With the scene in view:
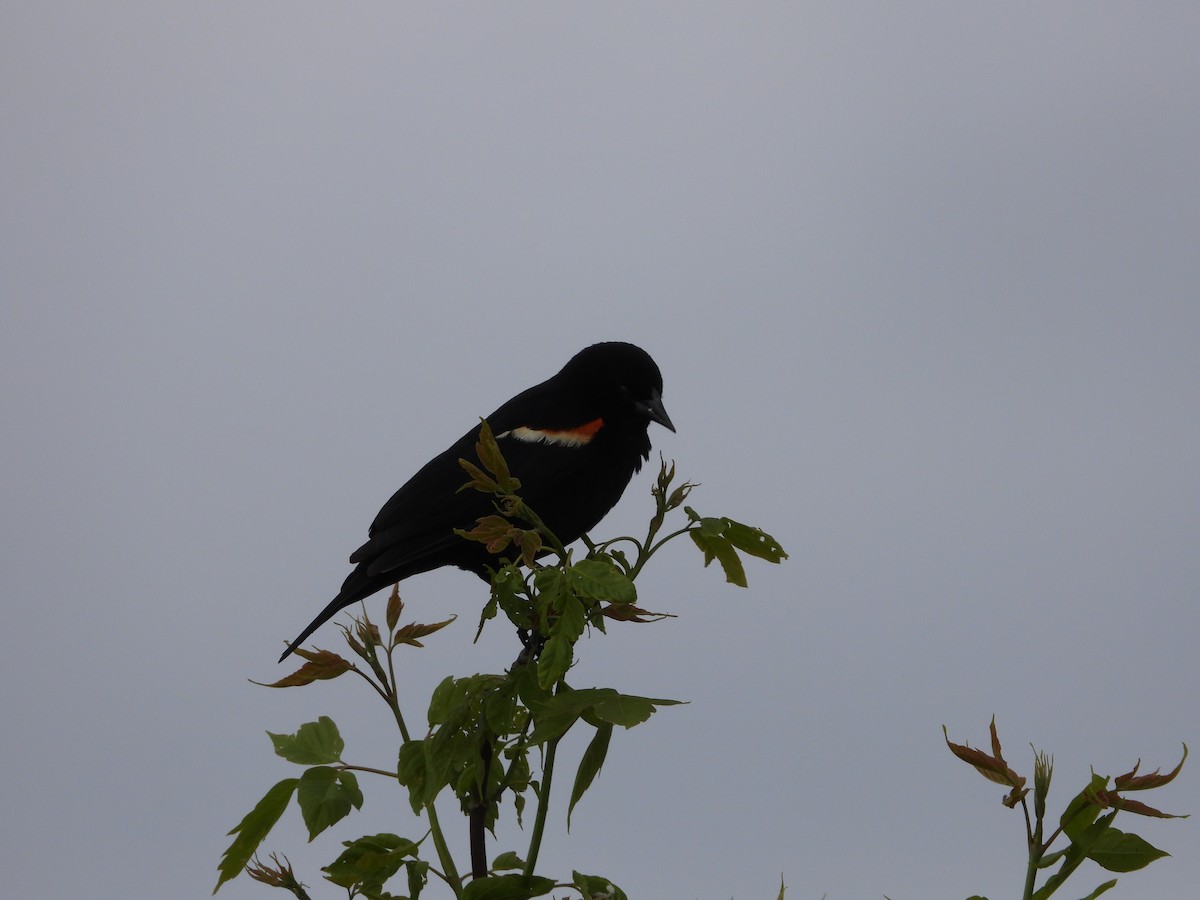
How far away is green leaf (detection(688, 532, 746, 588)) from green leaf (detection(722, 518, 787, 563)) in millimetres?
39

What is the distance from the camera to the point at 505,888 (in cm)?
193

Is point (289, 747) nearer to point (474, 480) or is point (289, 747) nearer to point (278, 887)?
point (278, 887)

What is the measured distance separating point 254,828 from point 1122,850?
140 cm

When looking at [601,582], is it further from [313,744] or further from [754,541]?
[313,744]

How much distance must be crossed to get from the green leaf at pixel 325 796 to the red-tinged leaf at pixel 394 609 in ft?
0.90

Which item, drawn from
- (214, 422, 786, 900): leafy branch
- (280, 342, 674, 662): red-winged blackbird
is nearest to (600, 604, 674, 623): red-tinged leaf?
(214, 422, 786, 900): leafy branch

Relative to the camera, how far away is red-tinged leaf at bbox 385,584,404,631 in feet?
7.38

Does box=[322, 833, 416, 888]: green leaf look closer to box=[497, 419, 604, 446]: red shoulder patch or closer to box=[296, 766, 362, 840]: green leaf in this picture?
box=[296, 766, 362, 840]: green leaf

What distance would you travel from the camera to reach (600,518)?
4.44m

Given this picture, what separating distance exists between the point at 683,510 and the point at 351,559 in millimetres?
2068

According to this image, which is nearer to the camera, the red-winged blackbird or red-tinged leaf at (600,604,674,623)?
red-tinged leaf at (600,604,674,623)

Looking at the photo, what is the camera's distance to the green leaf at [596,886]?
1958mm

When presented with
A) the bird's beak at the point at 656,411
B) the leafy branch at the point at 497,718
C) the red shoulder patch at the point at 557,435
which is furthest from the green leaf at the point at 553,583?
the bird's beak at the point at 656,411

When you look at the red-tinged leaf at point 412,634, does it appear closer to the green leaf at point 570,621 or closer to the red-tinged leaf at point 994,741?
the green leaf at point 570,621
